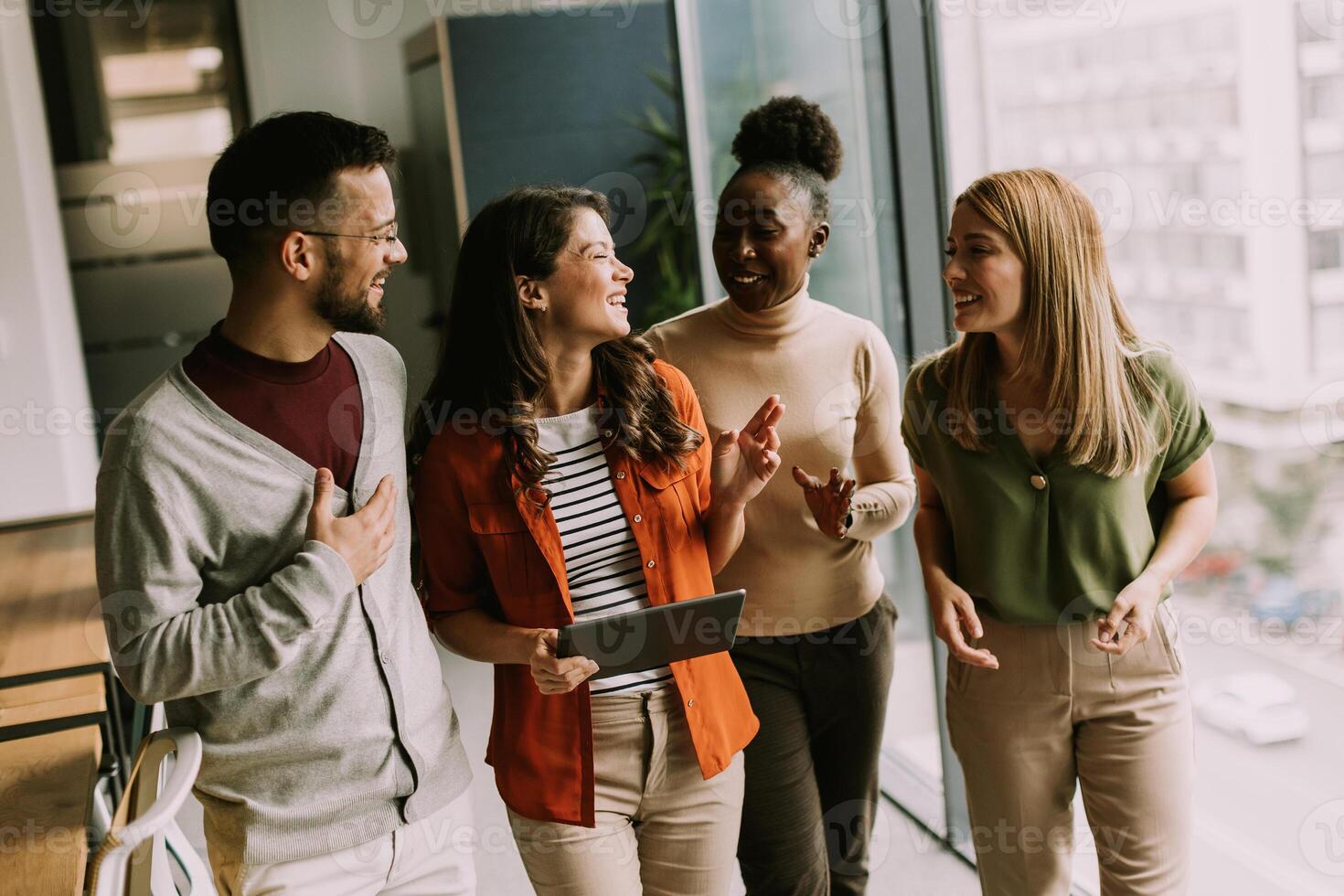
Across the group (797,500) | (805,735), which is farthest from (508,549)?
(805,735)

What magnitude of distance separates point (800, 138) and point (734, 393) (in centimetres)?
47

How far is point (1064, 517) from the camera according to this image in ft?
5.51

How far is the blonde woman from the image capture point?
1.64 m

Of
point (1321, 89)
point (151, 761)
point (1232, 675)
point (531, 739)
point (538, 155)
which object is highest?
point (538, 155)

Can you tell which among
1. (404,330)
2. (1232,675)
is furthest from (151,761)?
(404,330)

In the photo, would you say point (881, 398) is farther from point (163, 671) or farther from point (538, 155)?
point (538, 155)

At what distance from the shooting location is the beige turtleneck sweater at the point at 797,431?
1.94m

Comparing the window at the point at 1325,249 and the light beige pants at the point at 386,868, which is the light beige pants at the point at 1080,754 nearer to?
the window at the point at 1325,249

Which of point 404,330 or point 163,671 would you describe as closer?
point 163,671

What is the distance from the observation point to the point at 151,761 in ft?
4.40

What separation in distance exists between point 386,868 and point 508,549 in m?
0.44

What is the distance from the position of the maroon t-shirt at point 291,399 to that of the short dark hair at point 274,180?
13 cm

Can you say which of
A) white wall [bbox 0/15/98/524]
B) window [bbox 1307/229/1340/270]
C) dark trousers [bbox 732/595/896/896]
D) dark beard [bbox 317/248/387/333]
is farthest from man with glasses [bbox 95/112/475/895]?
white wall [bbox 0/15/98/524]

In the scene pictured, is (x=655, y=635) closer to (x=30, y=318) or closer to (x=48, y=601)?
(x=48, y=601)
